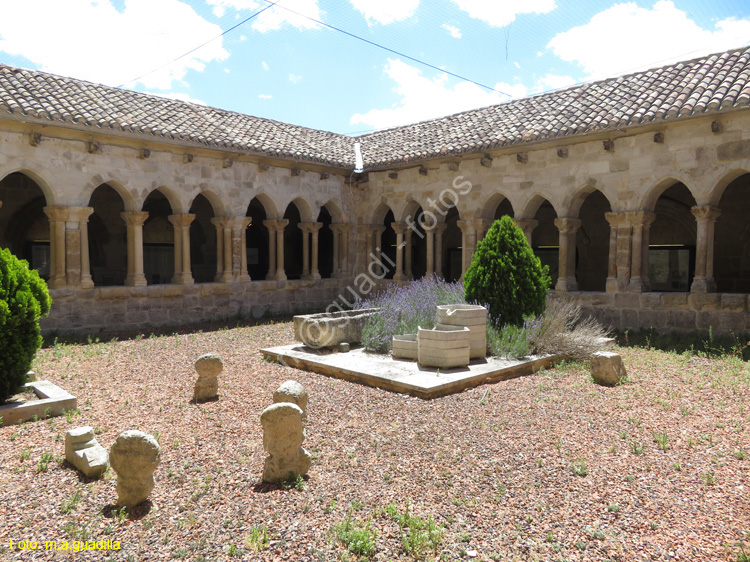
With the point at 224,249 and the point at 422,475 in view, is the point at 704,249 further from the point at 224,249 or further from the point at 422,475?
the point at 224,249

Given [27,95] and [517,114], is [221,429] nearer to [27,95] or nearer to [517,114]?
[27,95]

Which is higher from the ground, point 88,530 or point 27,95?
point 27,95

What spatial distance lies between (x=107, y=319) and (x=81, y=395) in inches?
190

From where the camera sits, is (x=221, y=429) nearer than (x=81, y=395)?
Yes

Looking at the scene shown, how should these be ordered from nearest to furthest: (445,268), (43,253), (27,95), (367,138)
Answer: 1. (27,95)
2. (43,253)
3. (367,138)
4. (445,268)

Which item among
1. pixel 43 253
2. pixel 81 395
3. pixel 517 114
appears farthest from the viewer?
pixel 43 253

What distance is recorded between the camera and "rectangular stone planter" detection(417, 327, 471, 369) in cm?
650

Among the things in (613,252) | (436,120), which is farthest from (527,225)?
(436,120)

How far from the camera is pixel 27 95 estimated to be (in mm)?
9141

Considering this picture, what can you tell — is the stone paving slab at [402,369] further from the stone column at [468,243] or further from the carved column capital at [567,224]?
the stone column at [468,243]

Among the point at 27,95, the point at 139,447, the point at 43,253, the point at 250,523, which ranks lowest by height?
the point at 250,523

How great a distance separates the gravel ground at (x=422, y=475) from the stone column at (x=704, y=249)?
3.13 metres

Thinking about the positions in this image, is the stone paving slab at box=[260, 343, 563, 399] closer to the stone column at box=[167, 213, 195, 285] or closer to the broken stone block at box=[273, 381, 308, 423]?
the broken stone block at box=[273, 381, 308, 423]

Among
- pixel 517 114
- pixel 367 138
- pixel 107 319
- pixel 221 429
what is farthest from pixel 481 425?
pixel 367 138
